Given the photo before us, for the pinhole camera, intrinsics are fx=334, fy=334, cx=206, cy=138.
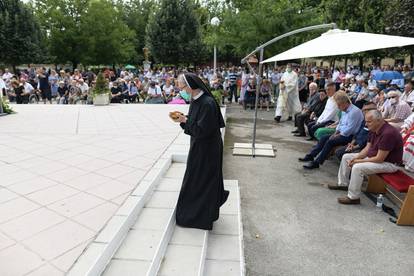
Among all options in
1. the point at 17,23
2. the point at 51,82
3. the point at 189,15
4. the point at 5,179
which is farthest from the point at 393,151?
the point at 17,23

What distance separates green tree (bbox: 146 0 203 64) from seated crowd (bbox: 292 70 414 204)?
66.7 ft

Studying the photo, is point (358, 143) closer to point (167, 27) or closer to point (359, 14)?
point (359, 14)

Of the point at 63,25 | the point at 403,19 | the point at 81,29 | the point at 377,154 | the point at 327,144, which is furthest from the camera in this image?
the point at 81,29

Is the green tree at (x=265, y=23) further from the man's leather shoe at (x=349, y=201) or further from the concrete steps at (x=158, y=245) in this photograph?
the concrete steps at (x=158, y=245)

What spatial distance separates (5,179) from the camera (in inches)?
182

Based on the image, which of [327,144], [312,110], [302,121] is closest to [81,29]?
[302,121]

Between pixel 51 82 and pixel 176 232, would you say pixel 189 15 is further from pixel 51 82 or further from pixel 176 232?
pixel 176 232

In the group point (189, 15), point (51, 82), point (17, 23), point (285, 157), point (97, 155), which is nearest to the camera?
point (97, 155)

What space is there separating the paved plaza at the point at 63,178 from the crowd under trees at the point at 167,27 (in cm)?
930

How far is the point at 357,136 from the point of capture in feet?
19.7

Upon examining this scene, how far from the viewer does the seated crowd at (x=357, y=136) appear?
4836mm

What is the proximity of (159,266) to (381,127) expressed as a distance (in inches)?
145

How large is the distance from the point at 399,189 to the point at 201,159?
280 centimetres

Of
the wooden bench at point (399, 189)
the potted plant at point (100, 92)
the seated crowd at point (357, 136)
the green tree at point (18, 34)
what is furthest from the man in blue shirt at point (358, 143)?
the green tree at point (18, 34)
